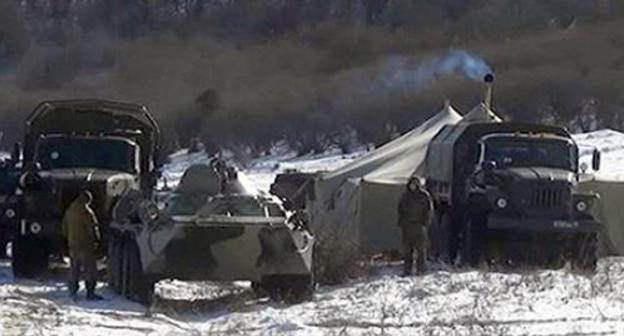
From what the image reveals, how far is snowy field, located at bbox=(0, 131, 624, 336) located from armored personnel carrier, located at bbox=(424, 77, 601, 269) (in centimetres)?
122

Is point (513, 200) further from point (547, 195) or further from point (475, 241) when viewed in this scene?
point (475, 241)

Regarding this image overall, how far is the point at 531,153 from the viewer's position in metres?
28.5

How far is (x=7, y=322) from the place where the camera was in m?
19.4

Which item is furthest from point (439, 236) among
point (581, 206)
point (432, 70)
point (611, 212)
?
point (432, 70)

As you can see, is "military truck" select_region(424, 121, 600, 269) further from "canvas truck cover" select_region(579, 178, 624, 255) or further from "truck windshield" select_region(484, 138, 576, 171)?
"canvas truck cover" select_region(579, 178, 624, 255)

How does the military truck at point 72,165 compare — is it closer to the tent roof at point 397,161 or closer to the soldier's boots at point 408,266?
the soldier's boots at point 408,266

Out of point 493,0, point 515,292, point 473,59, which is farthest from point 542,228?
point 493,0

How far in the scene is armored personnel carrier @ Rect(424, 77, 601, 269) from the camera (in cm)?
2714

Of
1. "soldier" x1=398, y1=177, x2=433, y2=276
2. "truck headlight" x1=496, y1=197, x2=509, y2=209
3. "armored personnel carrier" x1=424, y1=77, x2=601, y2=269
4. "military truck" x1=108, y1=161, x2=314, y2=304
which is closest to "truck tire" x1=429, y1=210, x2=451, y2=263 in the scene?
"armored personnel carrier" x1=424, y1=77, x2=601, y2=269

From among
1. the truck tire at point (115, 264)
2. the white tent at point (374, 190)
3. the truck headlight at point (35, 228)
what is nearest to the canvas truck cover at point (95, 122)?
the truck headlight at point (35, 228)

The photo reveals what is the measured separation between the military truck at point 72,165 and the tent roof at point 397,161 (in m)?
4.93

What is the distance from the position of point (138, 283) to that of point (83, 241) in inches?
46.6

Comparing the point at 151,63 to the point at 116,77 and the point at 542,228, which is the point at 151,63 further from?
the point at 542,228

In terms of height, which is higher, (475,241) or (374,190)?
(374,190)
